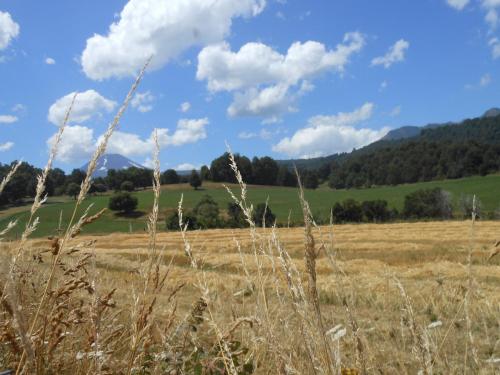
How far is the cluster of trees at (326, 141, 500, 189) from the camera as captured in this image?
119 m

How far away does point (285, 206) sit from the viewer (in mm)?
85812

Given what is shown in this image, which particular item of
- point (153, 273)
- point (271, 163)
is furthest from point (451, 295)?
point (271, 163)

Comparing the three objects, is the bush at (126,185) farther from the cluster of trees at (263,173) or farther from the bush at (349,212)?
the bush at (349,212)

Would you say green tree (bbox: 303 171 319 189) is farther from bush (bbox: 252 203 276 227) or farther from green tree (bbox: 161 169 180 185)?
bush (bbox: 252 203 276 227)

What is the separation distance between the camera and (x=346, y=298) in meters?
1.12

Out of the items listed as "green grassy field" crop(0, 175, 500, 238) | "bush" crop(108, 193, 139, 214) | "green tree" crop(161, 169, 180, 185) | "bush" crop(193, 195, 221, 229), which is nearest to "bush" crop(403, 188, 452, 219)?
"green grassy field" crop(0, 175, 500, 238)

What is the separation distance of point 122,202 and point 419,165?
79.7 meters

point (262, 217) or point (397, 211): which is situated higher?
point (262, 217)

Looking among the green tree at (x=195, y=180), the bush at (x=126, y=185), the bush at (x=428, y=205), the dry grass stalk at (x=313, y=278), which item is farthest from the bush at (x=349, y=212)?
the dry grass stalk at (x=313, y=278)

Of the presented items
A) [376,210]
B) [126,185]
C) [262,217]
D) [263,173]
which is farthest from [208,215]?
[262,217]

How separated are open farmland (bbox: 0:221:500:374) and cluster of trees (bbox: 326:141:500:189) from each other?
285 ft

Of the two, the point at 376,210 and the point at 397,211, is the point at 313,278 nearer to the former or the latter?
the point at 376,210

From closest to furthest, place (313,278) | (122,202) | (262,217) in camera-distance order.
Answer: (313,278) < (262,217) < (122,202)

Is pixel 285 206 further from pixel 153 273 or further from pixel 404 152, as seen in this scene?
pixel 153 273
